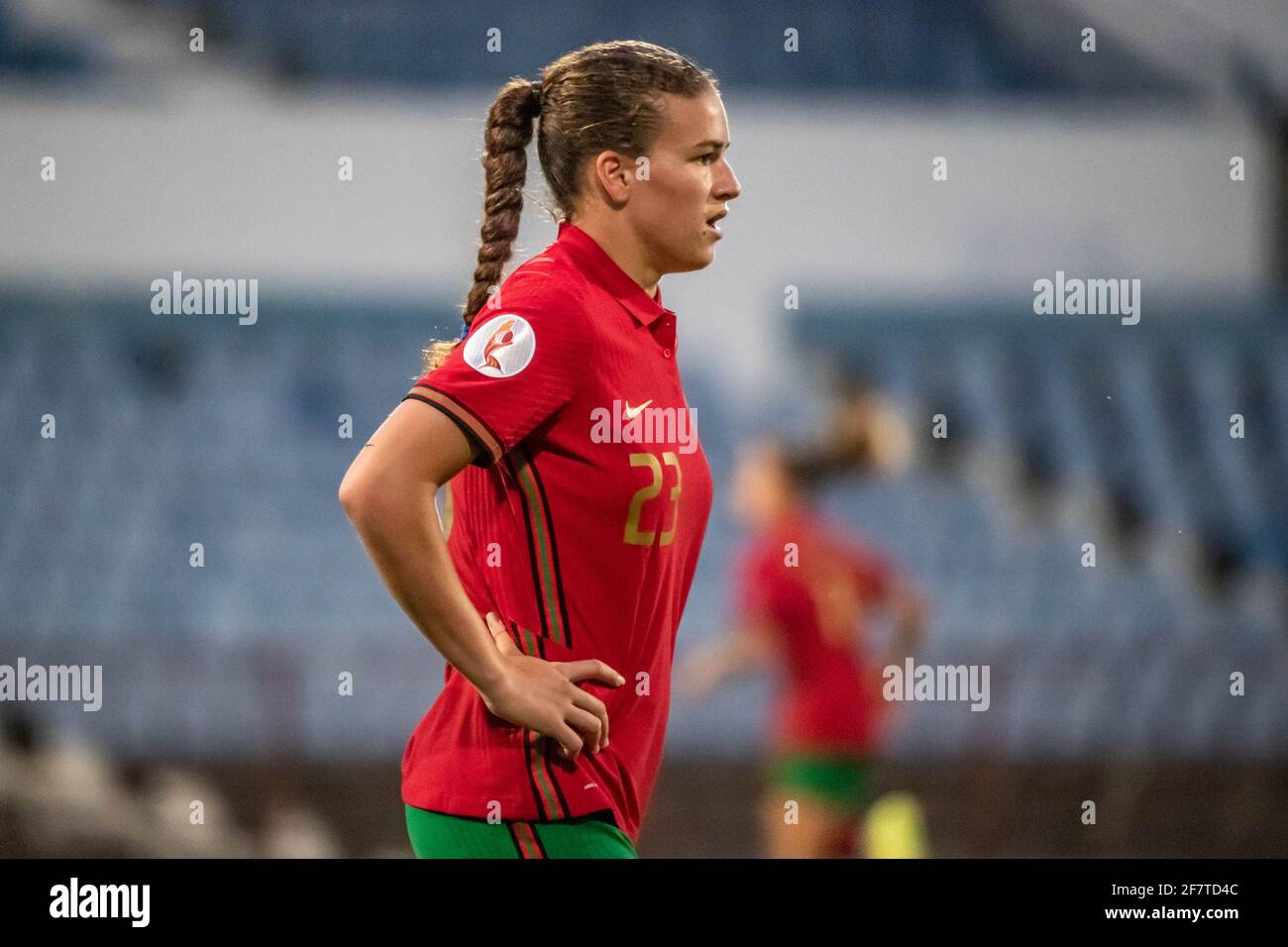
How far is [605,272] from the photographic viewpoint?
79.0 inches


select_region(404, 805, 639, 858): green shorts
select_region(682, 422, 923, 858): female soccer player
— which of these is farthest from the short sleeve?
select_region(682, 422, 923, 858): female soccer player

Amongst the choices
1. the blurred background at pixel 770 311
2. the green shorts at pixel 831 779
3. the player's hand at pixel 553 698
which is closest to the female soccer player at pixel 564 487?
the player's hand at pixel 553 698

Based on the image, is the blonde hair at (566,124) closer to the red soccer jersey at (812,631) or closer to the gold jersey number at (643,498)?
the gold jersey number at (643,498)

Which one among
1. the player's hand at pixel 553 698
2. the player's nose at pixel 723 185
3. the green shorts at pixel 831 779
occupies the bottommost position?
the green shorts at pixel 831 779

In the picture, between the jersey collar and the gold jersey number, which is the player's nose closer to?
the jersey collar

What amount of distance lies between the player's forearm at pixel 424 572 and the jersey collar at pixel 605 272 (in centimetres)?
41

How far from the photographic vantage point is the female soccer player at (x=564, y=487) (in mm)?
1815

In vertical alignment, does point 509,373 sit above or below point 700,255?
below

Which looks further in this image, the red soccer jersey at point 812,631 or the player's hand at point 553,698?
the red soccer jersey at point 812,631

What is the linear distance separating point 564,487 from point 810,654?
3053 mm

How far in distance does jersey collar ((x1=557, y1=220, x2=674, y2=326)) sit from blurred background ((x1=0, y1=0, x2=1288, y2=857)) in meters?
5.22

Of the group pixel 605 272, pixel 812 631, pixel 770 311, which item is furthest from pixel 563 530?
pixel 770 311

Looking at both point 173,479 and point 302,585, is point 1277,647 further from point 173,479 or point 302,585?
point 173,479

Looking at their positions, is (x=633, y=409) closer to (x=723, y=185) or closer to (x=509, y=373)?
(x=509, y=373)
